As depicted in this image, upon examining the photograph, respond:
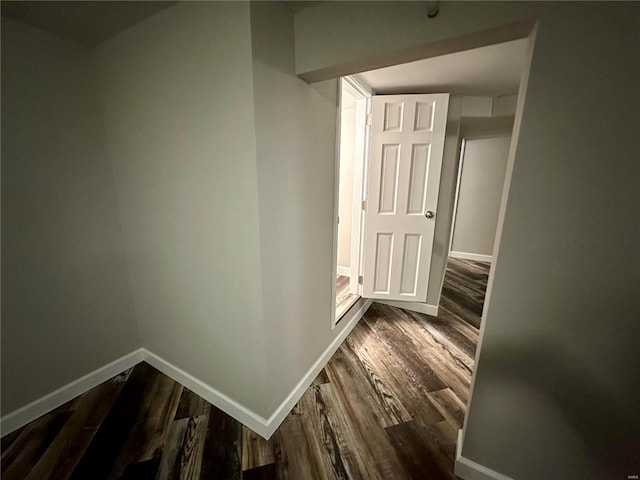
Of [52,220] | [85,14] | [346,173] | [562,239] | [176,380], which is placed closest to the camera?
[562,239]

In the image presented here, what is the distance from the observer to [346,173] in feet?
11.0

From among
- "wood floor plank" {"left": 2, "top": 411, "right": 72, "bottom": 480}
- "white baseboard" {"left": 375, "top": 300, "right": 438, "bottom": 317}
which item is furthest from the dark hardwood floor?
"white baseboard" {"left": 375, "top": 300, "right": 438, "bottom": 317}

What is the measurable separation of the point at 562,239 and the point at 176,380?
225 centimetres

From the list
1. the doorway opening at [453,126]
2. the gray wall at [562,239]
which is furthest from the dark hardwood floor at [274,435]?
the gray wall at [562,239]

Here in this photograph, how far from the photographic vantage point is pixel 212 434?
134 centimetres

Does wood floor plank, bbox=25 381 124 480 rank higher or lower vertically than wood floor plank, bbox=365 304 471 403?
lower

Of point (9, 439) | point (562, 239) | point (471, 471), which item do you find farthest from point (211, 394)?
point (562, 239)

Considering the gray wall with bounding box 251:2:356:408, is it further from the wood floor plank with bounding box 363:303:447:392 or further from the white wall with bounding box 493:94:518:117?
the white wall with bounding box 493:94:518:117

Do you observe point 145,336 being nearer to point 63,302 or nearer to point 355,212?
point 63,302

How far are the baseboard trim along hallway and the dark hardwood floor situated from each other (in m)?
0.04

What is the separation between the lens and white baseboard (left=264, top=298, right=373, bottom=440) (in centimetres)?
136

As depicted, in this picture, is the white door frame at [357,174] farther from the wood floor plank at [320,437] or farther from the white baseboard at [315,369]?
the wood floor plank at [320,437]

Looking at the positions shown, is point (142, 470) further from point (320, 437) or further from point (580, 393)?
point (580, 393)

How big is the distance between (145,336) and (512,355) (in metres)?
2.27
